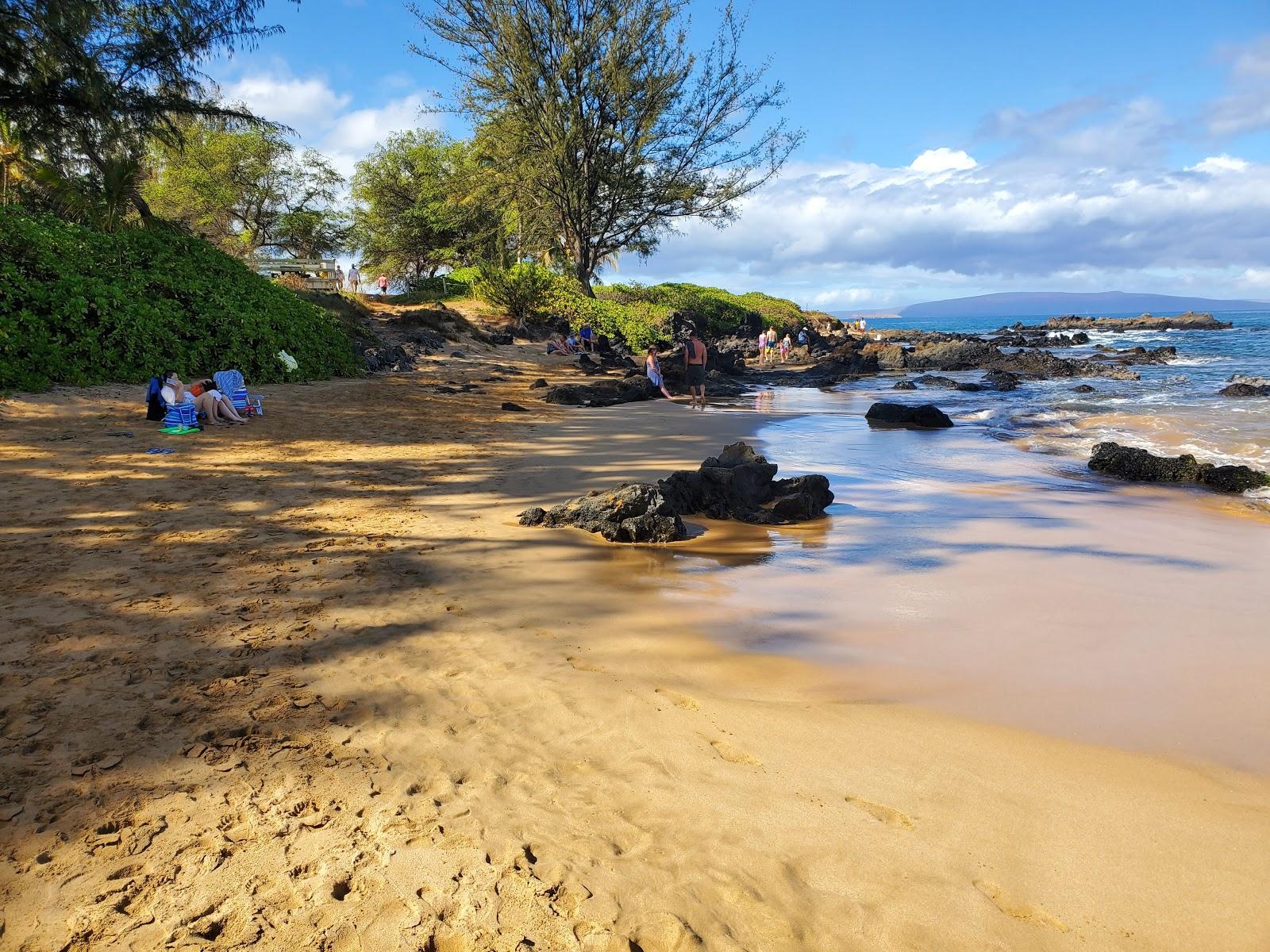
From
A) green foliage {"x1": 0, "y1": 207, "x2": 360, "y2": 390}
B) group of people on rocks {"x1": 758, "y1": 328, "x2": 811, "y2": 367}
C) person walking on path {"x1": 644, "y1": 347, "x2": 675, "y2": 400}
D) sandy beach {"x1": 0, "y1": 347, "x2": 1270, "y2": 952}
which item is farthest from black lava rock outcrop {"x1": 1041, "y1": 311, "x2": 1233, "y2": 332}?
sandy beach {"x1": 0, "y1": 347, "x2": 1270, "y2": 952}

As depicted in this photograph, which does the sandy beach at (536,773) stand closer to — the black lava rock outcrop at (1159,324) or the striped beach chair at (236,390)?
the striped beach chair at (236,390)

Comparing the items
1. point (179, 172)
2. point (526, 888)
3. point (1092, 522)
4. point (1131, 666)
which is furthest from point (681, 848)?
point (179, 172)

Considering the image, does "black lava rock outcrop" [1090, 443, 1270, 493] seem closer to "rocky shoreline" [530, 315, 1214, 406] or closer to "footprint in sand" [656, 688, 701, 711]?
"footprint in sand" [656, 688, 701, 711]

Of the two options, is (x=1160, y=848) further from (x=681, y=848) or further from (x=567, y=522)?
(x=567, y=522)

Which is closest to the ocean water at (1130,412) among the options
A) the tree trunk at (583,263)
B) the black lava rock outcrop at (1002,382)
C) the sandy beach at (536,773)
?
the black lava rock outcrop at (1002,382)

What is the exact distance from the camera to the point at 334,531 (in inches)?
251

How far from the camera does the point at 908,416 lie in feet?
49.6

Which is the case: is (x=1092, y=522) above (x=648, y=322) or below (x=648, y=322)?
below

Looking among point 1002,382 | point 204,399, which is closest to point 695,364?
point 204,399

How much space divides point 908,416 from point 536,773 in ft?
44.6

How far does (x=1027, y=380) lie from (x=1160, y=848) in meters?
27.8

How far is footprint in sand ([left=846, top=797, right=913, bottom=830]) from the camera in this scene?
292 cm

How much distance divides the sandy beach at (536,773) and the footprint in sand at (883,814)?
12mm

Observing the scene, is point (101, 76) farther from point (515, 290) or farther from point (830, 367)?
point (830, 367)
